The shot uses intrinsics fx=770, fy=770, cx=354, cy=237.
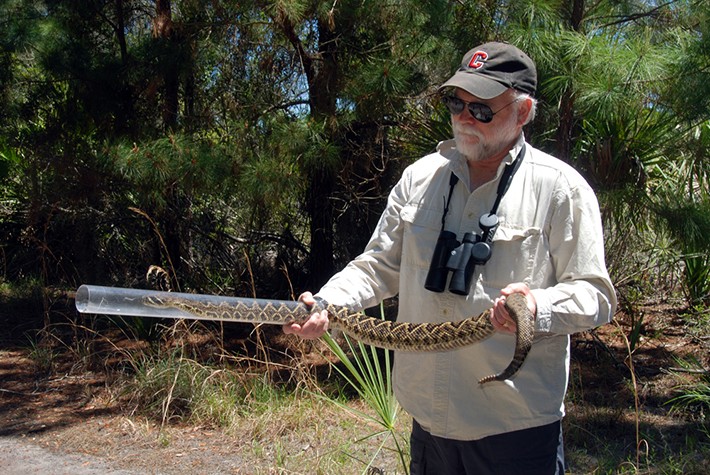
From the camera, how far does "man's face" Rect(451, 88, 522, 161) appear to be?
323 cm

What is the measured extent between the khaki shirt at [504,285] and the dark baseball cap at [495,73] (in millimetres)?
271

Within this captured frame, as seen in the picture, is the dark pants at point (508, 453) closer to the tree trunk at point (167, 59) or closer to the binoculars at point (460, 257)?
the binoculars at point (460, 257)

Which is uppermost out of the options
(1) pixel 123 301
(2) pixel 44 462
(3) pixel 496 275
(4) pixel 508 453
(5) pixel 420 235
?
(5) pixel 420 235

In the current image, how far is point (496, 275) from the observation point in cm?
319

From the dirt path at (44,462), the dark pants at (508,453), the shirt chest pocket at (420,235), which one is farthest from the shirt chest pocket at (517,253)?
the dirt path at (44,462)

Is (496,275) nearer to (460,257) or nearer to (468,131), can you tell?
(460,257)

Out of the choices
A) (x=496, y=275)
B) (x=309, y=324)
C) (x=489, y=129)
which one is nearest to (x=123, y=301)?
(x=309, y=324)

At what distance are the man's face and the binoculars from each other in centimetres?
30

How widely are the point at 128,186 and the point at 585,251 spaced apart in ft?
21.8

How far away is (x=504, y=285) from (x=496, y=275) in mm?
52

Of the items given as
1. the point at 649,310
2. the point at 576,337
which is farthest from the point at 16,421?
the point at 649,310

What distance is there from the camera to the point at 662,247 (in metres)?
8.10

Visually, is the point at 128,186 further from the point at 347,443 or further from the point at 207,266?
the point at 347,443

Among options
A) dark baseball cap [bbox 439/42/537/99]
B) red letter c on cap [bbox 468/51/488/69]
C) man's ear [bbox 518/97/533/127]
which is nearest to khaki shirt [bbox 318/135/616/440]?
man's ear [bbox 518/97/533/127]
